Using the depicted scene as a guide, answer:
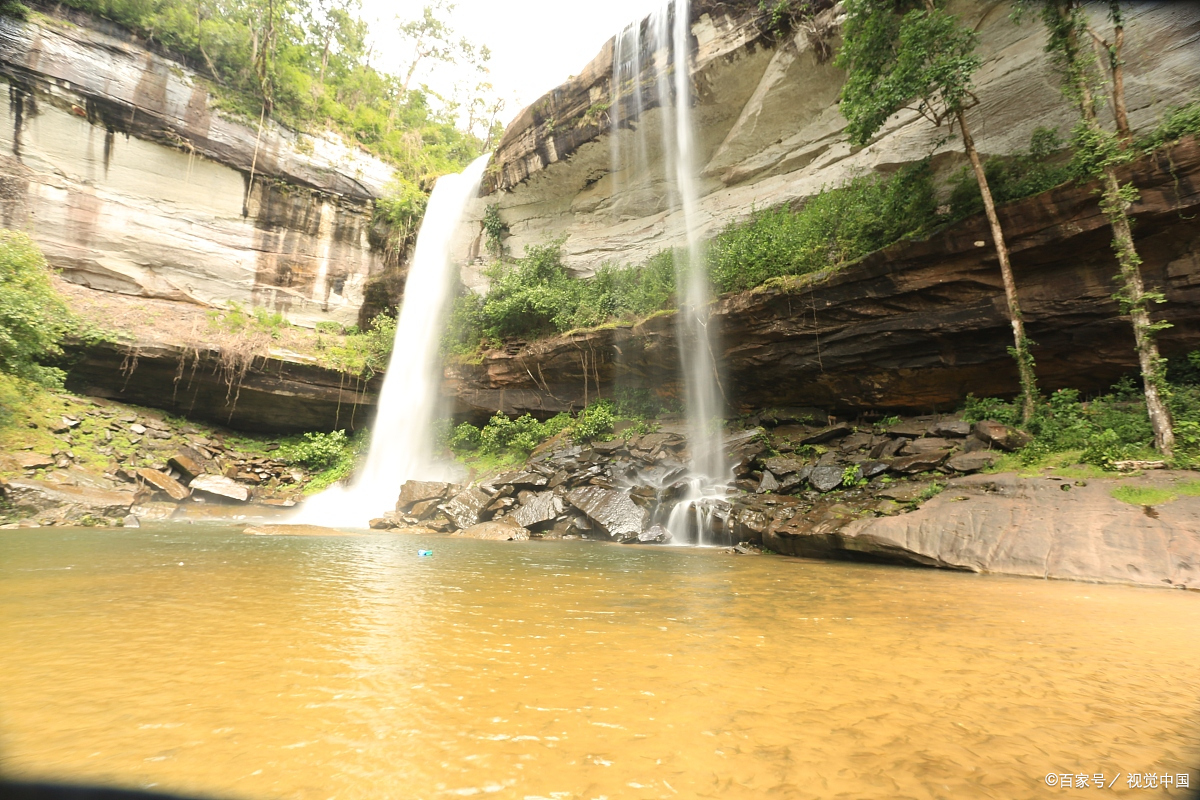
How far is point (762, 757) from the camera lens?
1.54 metres

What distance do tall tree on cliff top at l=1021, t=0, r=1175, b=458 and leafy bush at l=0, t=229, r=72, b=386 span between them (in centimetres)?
2003

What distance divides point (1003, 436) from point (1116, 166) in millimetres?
4617

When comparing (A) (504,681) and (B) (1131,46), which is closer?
(A) (504,681)

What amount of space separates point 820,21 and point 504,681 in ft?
50.8

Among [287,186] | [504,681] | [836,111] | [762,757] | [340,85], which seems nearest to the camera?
[762,757]

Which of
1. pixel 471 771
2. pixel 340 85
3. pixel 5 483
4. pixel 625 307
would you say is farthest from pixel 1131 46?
pixel 340 85

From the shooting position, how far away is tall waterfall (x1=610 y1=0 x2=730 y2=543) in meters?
12.9

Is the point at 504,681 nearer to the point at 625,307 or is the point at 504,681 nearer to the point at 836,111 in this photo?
the point at 625,307

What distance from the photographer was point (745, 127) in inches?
560

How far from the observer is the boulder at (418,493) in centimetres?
1177

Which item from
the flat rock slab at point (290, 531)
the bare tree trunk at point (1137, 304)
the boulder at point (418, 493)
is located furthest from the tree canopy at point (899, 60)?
the flat rock slab at point (290, 531)

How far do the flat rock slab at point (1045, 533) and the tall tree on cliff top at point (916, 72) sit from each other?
2926 mm

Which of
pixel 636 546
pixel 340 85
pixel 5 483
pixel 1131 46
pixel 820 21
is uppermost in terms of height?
pixel 340 85

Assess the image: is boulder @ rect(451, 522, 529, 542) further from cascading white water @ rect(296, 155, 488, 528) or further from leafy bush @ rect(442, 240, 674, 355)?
leafy bush @ rect(442, 240, 674, 355)
